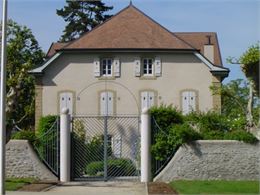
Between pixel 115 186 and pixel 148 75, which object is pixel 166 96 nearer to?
pixel 148 75

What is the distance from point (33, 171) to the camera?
22406mm

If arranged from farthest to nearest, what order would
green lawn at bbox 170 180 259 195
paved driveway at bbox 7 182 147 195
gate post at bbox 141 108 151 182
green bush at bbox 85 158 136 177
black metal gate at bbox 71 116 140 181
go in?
green bush at bbox 85 158 136 177 < black metal gate at bbox 71 116 140 181 < gate post at bbox 141 108 151 182 < green lawn at bbox 170 180 259 195 < paved driveway at bbox 7 182 147 195

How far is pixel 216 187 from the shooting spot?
19797 millimetres

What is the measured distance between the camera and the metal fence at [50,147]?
23109 millimetres

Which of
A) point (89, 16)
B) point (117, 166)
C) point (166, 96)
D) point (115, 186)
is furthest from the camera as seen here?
point (89, 16)

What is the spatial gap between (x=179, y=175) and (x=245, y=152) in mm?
2479

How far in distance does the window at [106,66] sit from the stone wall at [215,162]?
757 inches

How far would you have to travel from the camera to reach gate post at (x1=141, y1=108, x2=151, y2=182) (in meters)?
22.3

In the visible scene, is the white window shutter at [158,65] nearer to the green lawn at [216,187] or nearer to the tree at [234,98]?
the tree at [234,98]

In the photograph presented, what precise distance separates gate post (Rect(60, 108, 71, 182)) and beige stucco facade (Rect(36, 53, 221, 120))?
57.5 ft

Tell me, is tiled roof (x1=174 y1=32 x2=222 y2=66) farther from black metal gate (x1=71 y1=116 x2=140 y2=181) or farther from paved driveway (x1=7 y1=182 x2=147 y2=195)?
paved driveway (x1=7 y1=182 x2=147 y2=195)

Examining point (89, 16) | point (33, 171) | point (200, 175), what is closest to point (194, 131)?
point (200, 175)

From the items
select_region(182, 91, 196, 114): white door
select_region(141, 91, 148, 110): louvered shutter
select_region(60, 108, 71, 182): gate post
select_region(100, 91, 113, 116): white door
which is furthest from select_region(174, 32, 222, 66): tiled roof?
select_region(60, 108, 71, 182): gate post

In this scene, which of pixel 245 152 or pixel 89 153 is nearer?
pixel 245 152
